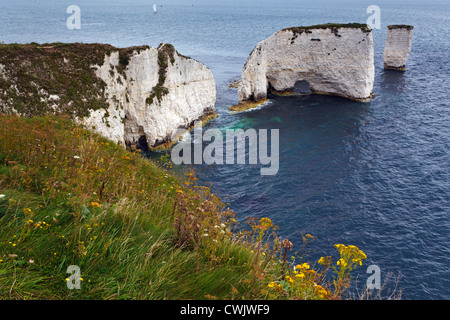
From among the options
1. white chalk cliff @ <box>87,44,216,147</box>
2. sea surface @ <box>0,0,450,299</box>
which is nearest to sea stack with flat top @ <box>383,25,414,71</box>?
sea surface @ <box>0,0,450,299</box>

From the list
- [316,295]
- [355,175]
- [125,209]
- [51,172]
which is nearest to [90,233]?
[125,209]

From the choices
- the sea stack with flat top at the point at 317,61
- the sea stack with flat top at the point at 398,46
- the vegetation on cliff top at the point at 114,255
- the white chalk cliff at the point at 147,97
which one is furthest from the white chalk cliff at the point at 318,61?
the vegetation on cliff top at the point at 114,255

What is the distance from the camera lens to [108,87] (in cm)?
3033

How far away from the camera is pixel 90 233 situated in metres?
5.71

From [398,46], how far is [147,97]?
5718 cm

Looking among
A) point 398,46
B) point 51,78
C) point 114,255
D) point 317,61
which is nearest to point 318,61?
point 317,61

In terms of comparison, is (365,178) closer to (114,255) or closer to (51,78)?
(51,78)

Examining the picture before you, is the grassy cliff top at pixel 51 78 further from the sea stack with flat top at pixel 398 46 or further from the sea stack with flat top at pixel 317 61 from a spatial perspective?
the sea stack with flat top at pixel 398 46

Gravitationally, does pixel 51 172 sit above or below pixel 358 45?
below

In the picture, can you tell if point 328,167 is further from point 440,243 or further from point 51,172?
point 51,172

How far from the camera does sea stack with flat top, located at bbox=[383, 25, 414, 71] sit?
221 ft

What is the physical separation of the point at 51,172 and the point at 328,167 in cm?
2656

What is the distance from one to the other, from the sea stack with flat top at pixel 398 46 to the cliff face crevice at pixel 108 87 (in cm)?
4666

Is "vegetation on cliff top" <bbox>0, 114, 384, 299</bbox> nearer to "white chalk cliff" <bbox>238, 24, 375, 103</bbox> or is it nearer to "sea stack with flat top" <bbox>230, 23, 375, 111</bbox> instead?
"sea stack with flat top" <bbox>230, 23, 375, 111</bbox>
